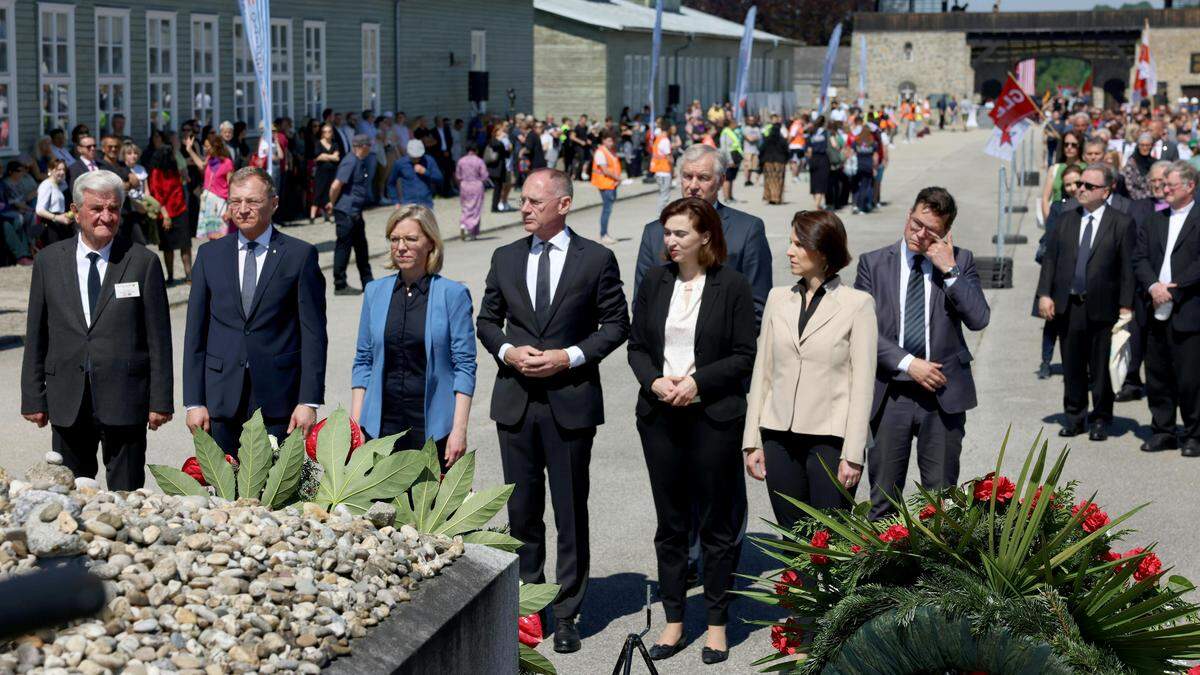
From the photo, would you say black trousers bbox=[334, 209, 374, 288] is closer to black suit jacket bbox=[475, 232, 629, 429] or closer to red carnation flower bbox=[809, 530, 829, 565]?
black suit jacket bbox=[475, 232, 629, 429]

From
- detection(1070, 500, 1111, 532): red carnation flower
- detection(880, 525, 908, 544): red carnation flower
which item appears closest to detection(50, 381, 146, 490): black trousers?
detection(880, 525, 908, 544): red carnation flower

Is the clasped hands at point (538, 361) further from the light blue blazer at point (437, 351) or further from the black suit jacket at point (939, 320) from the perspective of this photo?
the black suit jacket at point (939, 320)

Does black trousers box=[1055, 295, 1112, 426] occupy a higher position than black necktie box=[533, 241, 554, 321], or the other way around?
black necktie box=[533, 241, 554, 321]

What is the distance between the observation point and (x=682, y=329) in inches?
253

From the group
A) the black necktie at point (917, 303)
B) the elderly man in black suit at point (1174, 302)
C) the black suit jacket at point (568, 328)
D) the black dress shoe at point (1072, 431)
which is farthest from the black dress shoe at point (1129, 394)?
the black suit jacket at point (568, 328)

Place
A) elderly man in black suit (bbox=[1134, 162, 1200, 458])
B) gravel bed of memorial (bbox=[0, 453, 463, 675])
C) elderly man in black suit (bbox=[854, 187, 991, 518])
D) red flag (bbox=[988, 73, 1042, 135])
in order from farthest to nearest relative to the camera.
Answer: red flag (bbox=[988, 73, 1042, 135])
elderly man in black suit (bbox=[1134, 162, 1200, 458])
elderly man in black suit (bbox=[854, 187, 991, 518])
gravel bed of memorial (bbox=[0, 453, 463, 675])

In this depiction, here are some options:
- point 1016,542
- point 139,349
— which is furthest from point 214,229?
point 1016,542

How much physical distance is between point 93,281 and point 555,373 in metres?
1.97

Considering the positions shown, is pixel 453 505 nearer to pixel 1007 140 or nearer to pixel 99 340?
pixel 99 340

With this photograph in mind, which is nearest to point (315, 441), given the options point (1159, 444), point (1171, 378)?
point (1159, 444)

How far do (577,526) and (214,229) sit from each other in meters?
12.5

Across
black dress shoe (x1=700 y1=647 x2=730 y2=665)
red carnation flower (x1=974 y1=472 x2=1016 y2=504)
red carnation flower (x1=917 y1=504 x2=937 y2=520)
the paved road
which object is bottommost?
the paved road

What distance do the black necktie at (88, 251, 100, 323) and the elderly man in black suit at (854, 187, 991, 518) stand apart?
319 centimetres

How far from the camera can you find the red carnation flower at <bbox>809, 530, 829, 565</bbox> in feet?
15.7
